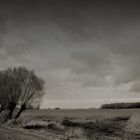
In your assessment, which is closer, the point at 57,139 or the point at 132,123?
the point at 57,139

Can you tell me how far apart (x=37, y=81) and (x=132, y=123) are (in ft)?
72.6

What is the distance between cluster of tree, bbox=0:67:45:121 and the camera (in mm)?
43906

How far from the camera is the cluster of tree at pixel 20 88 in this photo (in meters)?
43.9

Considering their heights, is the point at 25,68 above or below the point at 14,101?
above

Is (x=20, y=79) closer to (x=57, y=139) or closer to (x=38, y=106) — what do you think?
(x=38, y=106)

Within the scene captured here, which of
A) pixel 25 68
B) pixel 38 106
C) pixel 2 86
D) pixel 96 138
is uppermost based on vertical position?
pixel 25 68

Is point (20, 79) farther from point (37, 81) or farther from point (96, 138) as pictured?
point (96, 138)

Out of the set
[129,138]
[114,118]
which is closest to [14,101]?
[114,118]

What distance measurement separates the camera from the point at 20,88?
44.2 m

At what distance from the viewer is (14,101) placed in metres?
44.4

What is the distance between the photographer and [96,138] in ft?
66.9

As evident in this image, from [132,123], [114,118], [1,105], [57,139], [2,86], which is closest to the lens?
[57,139]

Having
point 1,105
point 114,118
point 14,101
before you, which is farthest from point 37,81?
point 114,118

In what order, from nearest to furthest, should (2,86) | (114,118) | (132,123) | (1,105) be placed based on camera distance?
1. (132,123)
2. (114,118)
3. (2,86)
4. (1,105)
